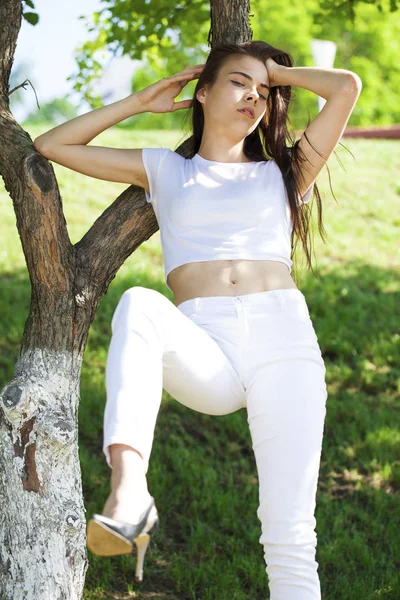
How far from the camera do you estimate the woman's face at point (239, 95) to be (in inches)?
128

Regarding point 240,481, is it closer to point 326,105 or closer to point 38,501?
point 38,501

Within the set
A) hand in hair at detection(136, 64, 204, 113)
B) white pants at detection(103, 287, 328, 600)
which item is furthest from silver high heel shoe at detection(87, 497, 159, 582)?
hand in hair at detection(136, 64, 204, 113)

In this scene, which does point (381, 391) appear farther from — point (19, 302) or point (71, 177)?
point (71, 177)

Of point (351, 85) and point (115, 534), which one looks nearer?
point (115, 534)

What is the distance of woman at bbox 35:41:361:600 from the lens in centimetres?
235

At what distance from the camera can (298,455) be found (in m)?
2.64

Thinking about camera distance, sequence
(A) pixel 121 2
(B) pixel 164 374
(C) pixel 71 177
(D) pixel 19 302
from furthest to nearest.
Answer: (C) pixel 71 177 → (D) pixel 19 302 → (A) pixel 121 2 → (B) pixel 164 374

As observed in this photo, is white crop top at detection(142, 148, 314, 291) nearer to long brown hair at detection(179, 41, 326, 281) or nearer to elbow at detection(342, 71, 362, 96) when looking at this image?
long brown hair at detection(179, 41, 326, 281)

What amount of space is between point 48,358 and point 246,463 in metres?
2.21

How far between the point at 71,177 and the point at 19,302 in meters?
4.11

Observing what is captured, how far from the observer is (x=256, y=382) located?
8.89 feet

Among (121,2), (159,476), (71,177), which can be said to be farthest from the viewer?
(71,177)

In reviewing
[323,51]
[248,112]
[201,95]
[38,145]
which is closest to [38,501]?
[38,145]

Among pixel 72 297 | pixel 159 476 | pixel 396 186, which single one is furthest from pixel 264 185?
pixel 396 186
